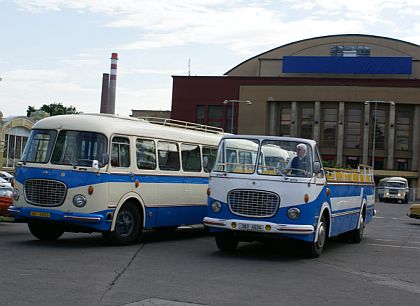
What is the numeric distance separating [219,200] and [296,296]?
454 cm

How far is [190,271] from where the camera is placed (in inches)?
465

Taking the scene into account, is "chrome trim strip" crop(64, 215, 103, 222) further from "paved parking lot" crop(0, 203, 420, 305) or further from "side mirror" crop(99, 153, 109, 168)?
"side mirror" crop(99, 153, 109, 168)

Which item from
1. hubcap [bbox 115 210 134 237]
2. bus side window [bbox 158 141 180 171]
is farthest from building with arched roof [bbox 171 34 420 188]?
hubcap [bbox 115 210 134 237]

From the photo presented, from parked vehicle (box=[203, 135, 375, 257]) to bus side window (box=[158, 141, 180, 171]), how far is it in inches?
89.1

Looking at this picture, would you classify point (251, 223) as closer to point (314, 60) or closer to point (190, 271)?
point (190, 271)

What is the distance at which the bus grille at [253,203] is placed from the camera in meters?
13.7

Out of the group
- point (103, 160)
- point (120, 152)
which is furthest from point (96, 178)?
point (120, 152)

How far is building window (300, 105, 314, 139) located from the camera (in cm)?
9362

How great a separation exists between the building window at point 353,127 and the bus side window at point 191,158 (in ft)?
250

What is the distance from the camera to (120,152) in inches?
604

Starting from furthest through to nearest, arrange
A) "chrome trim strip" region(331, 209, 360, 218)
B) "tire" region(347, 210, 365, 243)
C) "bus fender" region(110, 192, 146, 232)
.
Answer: "tire" region(347, 210, 365, 243) < "chrome trim strip" region(331, 209, 360, 218) < "bus fender" region(110, 192, 146, 232)

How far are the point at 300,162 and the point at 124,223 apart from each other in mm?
3975

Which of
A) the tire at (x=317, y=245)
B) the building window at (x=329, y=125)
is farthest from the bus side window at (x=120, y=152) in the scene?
the building window at (x=329, y=125)

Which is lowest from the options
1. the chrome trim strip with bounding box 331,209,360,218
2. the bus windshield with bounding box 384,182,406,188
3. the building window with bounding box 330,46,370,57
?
the chrome trim strip with bounding box 331,209,360,218
